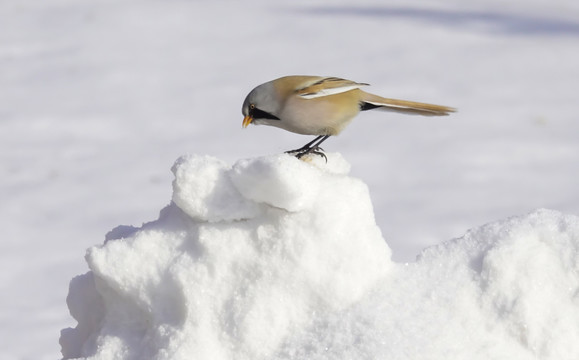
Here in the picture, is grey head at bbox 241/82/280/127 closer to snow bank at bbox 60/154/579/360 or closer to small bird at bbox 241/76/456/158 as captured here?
small bird at bbox 241/76/456/158

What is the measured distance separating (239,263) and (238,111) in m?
3.96

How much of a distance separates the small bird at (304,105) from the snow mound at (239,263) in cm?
69

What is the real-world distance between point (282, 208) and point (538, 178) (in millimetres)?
3316

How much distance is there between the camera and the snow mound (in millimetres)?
1759

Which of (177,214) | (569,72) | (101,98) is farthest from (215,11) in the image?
(177,214)

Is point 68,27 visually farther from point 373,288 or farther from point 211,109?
point 373,288

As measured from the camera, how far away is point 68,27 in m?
7.07

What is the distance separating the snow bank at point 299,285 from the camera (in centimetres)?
175

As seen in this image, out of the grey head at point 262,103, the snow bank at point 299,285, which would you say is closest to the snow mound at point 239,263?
the snow bank at point 299,285

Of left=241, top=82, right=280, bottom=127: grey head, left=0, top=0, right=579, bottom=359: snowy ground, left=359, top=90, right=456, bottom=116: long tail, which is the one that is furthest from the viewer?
left=0, top=0, right=579, bottom=359: snowy ground

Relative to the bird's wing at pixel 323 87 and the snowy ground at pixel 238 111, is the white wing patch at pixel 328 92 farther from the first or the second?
the snowy ground at pixel 238 111

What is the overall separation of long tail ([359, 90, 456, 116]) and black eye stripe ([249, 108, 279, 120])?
357 millimetres

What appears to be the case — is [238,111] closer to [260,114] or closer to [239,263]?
[260,114]

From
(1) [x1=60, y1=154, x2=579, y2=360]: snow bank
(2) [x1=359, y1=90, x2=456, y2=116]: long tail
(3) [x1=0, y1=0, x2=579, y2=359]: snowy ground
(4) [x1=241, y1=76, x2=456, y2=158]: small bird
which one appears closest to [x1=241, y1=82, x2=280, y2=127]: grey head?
(4) [x1=241, y1=76, x2=456, y2=158]: small bird
